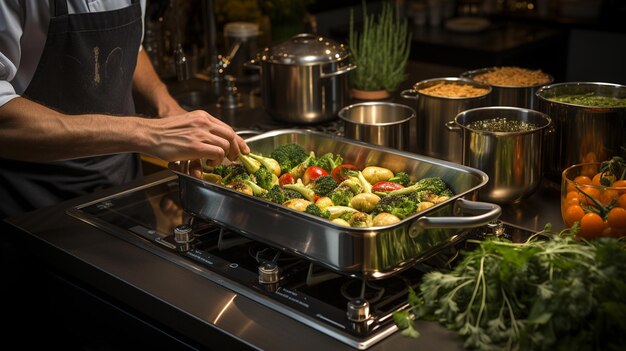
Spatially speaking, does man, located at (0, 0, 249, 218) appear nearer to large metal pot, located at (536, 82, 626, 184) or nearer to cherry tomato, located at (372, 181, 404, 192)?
cherry tomato, located at (372, 181, 404, 192)

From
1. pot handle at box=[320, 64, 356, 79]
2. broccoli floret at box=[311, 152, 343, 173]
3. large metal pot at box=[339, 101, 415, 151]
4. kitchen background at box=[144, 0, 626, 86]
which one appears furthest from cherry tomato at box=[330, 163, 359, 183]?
kitchen background at box=[144, 0, 626, 86]

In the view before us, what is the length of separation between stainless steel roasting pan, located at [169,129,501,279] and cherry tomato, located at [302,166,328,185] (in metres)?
0.10

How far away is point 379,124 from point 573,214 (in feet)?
1.83

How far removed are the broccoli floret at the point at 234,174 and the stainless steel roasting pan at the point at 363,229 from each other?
0.06 m

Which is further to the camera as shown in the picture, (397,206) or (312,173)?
(312,173)

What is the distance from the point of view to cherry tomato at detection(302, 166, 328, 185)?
1.73 metres

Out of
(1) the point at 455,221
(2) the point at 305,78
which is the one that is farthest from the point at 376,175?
(2) the point at 305,78

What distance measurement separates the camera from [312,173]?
5.68 ft

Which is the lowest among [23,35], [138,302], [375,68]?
[138,302]

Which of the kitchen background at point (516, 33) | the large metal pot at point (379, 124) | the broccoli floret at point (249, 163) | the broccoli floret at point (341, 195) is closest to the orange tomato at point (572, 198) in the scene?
the broccoli floret at point (341, 195)

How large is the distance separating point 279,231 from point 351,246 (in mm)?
176

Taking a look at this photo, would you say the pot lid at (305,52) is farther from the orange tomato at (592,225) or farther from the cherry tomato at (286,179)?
the orange tomato at (592,225)

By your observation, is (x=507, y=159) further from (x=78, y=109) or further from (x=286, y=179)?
(x=78, y=109)

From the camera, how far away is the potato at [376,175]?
1.70 meters
